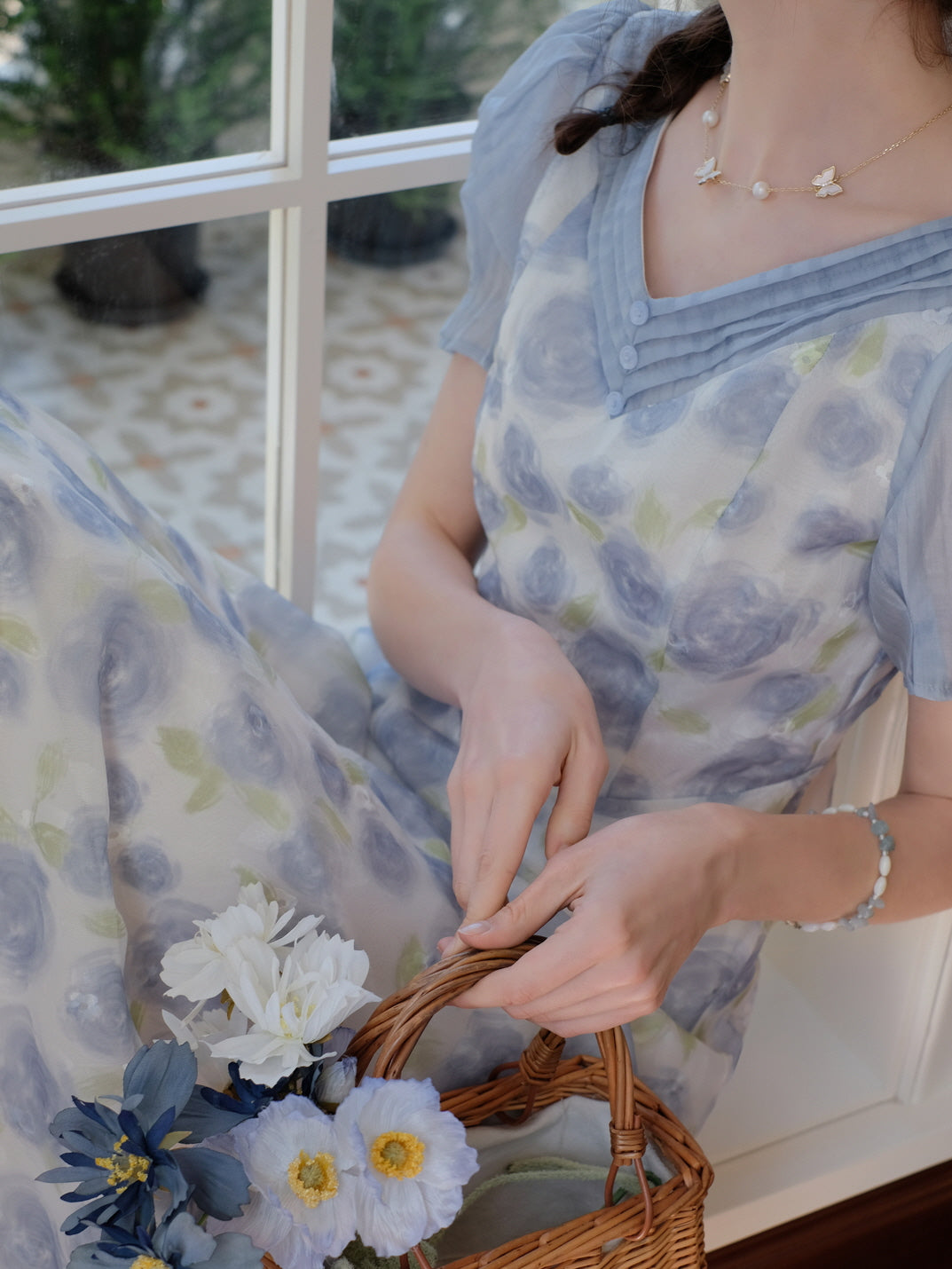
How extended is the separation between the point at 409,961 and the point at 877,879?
303mm

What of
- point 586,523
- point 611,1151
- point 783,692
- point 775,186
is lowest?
point 611,1151

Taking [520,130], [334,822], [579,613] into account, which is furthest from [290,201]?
[334,822]

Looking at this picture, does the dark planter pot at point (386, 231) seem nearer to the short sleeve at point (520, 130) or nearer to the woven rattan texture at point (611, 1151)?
the short sleeve at point (520, 130)

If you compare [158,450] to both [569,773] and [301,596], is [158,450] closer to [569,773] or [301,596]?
[301,596]

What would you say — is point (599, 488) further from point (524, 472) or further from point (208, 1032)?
point (208, 1032)

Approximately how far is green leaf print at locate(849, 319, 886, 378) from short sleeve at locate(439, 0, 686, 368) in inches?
12.1

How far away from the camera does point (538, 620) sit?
38.1 inches

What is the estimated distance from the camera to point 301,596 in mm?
1339

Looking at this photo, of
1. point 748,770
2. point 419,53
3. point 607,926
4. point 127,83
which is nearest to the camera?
point 607,926

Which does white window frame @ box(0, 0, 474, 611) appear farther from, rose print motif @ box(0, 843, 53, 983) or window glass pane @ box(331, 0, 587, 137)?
rose print motif @ box(0, 843, 53, 983)

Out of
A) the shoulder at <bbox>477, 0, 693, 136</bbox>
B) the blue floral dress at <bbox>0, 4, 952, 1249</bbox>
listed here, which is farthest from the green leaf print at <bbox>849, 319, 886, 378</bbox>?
the shoulder at <bbox>477, 0, 693, 136</bbox>

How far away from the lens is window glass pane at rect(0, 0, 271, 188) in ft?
3.51

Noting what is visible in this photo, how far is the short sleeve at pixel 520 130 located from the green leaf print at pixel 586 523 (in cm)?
18

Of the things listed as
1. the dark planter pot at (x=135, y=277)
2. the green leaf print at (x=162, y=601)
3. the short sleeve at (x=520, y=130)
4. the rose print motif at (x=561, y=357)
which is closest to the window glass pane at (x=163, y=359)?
the dark planter pot at (x=135, y=277)
